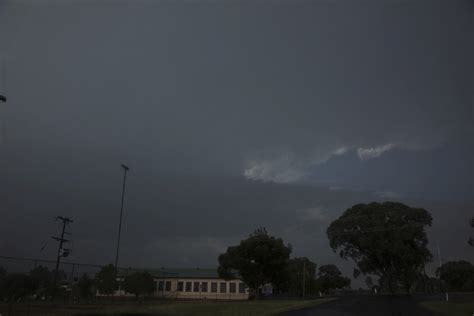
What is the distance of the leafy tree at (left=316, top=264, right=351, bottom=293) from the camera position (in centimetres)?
8187

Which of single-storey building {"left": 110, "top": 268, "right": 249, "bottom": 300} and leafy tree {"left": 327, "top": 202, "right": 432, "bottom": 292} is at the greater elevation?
leafy tree {"left": 327, "top": 202, "right": 432, "bottom": 292}

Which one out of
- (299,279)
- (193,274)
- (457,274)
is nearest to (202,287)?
(193,274)

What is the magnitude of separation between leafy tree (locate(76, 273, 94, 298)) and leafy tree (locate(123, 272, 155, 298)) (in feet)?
41.3

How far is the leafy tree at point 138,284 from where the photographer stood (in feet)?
146

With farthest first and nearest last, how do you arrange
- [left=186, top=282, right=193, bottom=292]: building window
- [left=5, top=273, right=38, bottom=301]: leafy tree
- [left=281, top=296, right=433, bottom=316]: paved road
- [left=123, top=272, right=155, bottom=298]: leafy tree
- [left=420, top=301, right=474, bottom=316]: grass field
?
1. [left=186, top=282, right=193, bottom=292]: building window
2. [left=123, top=272, right=155, bottom=298]: leafy tree
3. [left=5, top=273, right=38, bottom=301]: leafy tree
4. [left=281, top=296, right=433, bottom=316]: paved road
5. [left=420, top=301, right=474, bottom=316]: grass field

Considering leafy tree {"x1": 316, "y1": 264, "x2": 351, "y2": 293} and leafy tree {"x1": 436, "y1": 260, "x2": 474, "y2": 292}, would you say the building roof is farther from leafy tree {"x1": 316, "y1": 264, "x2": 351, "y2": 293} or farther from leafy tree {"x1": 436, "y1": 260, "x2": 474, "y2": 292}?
leafy tree {"x1": 436, "y1": 260, "x2": 474, "y2": 292}

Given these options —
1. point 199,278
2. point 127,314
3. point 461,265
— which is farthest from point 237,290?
point 461,265

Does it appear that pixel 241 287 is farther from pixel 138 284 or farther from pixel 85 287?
pixel 85 287

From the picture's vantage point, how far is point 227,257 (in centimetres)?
5191

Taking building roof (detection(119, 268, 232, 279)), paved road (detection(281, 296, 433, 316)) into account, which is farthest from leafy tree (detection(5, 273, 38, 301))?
building roof (detection(119, 268, 232, 279))

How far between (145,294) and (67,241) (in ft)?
50.1

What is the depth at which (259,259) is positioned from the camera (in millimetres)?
49875

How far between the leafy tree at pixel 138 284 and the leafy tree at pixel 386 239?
2549 cm

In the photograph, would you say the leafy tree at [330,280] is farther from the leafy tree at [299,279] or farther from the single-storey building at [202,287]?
the single-storey building at [202,287]
